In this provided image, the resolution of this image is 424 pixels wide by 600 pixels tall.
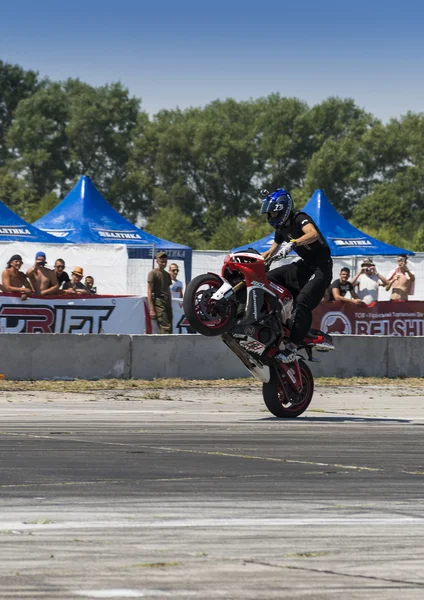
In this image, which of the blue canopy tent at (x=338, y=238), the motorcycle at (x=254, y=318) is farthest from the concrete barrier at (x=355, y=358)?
the blue canopy tent at (x=338, y=238)

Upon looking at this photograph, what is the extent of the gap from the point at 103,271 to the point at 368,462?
15431 millimetres

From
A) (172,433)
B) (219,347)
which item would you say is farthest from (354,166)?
(172,433)

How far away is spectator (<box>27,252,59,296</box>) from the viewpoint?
18.5 metres

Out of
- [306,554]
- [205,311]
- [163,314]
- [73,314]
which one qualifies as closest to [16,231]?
[163,314]

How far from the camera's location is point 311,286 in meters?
11.1

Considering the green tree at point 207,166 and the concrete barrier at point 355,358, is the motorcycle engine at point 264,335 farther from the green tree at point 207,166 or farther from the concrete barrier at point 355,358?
the green tree at point 207,166

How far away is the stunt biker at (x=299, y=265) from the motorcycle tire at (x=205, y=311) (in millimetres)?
657

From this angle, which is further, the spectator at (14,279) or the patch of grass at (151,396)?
the spectator at (14,279)

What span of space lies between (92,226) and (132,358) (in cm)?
1307

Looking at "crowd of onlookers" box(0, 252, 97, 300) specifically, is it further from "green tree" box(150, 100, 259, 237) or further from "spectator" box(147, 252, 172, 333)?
"green tree" box(150, 100, 259, 237)

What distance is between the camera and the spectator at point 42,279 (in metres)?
18.5

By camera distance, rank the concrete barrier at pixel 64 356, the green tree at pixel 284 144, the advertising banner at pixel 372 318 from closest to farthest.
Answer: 1. the concrete barrier at pixel 64 356
2. the advertising banner at pixel 372 318
3. the green tree at pixel 284 144

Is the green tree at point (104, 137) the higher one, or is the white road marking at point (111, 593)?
the green tree at point (104, 137)

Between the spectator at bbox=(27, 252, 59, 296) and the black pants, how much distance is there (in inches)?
308
